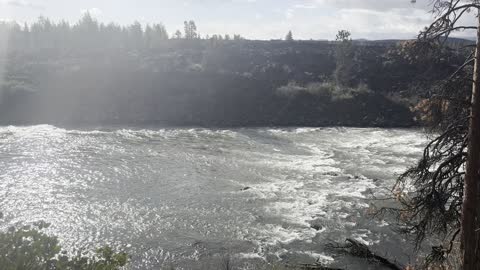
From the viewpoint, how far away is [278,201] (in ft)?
66.9

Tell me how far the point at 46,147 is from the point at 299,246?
23.3 metres

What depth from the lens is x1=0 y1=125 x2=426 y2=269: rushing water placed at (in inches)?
615

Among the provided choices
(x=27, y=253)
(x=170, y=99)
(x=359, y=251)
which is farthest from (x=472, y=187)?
(x=170, y=99)

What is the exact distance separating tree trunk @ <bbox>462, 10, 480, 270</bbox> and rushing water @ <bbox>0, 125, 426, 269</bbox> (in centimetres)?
641

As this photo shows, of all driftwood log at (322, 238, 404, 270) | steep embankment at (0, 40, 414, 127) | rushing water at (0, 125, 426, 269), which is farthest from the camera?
steep embankment at (0, 40, 414, 127)

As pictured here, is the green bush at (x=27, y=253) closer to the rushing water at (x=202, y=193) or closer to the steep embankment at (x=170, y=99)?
the rushing water at (x=202, y=193)

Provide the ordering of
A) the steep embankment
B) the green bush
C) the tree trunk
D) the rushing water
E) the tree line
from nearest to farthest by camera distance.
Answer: the green bush, the tree trunk, the rushing water, the steep embankment, the tree line

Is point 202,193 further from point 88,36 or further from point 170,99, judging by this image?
point 88,36

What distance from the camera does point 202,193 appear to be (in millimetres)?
21750

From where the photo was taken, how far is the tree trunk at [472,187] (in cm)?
788

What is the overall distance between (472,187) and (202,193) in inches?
596

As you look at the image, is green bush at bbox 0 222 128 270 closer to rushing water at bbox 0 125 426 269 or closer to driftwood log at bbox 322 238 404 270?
rushing water at bbox 0 125 426 269

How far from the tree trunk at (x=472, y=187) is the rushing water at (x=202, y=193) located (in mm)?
6410

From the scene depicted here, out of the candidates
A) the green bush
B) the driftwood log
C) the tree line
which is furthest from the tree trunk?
the tree line
